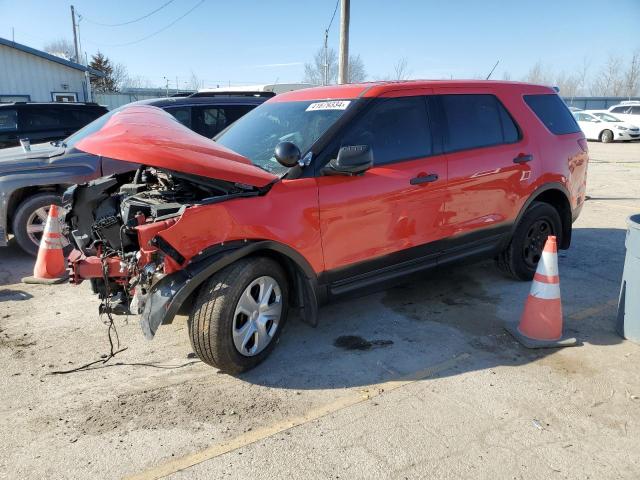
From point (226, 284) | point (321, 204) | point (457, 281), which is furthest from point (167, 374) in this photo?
point (457, 281)

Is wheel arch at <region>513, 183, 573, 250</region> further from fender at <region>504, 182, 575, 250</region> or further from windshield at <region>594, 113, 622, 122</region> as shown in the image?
windshield at <region>594, 113, 622, 122</region>

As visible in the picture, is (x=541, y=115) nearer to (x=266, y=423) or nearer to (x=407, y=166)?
(x=407, y=166)

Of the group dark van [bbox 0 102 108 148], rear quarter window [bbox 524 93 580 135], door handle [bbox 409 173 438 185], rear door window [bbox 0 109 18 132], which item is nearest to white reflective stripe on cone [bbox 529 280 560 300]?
door handle [bbox 409 173 438 185]

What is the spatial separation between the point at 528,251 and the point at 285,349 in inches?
112

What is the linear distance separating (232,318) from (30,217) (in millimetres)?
4034

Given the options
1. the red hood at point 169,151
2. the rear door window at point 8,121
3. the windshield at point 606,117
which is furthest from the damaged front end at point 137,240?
the windshield at point 606,117

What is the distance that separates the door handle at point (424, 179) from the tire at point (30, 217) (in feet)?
14.5

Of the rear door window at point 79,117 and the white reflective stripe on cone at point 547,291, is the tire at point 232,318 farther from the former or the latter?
the rear door window at point 79,117

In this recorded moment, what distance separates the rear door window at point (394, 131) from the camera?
3697mm

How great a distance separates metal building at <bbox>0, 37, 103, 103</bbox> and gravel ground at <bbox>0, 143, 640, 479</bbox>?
631 inches

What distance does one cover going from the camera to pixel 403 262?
397 centimetres

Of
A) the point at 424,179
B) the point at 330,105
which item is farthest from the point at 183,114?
the point at 424,179

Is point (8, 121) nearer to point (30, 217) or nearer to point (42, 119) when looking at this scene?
point (42, 119)

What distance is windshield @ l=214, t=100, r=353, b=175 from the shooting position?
3658 millimetres
